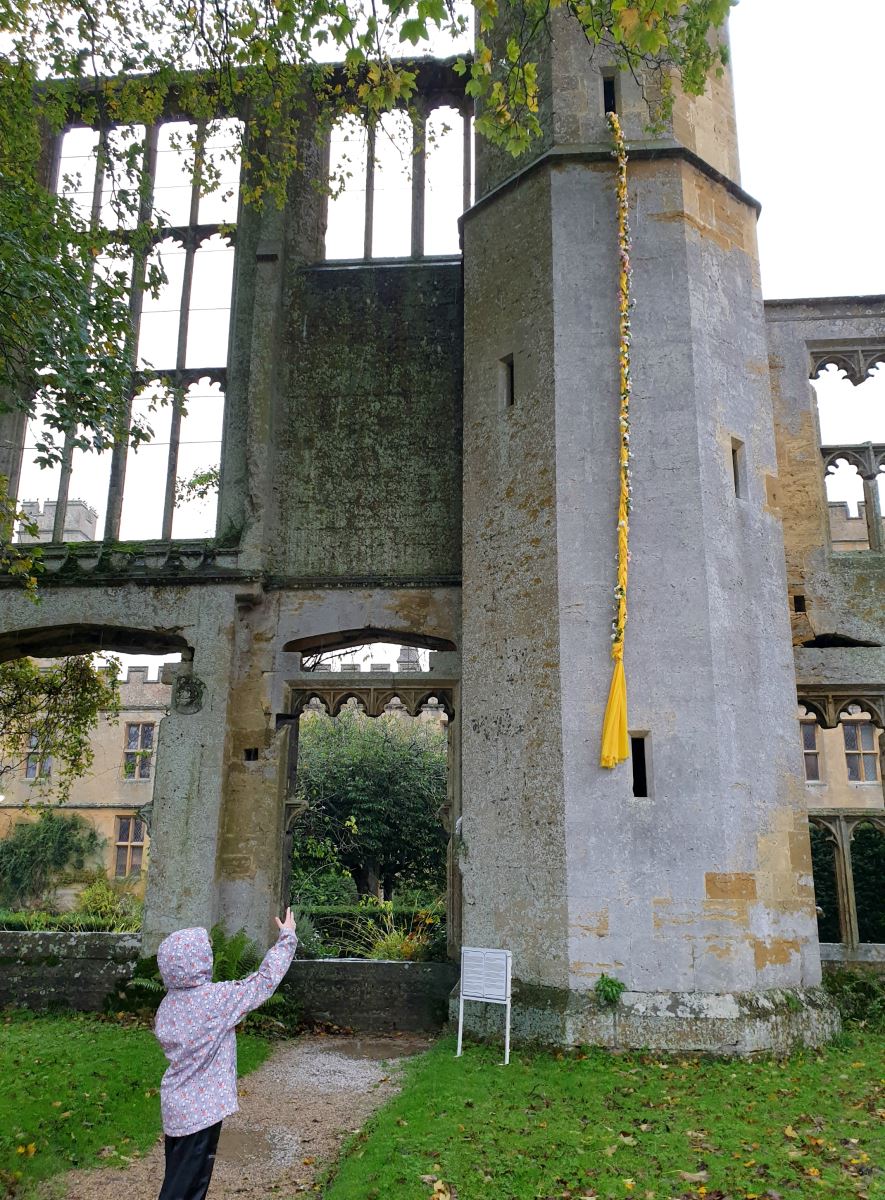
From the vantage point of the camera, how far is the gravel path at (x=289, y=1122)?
5.27 metres

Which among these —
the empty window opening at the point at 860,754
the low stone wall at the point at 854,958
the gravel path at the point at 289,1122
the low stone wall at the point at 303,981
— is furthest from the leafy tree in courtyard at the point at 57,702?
the empty window opening at the point at 860,754

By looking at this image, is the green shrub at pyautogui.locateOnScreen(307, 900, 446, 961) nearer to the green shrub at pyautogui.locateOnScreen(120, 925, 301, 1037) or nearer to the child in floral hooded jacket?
the green shrub at pyautogui.locateOnScreen(120, 925, 301, 1037)

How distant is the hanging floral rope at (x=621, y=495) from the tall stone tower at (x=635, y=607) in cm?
13

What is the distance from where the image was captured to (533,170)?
33.7 feet

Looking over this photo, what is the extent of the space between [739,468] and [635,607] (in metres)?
1.99

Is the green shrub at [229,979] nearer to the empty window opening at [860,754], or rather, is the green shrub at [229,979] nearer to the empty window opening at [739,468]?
the empty window opening at [739,468]

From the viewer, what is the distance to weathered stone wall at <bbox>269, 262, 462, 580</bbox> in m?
11.4

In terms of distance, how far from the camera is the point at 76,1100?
632 cm

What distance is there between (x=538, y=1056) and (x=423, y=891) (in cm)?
1370

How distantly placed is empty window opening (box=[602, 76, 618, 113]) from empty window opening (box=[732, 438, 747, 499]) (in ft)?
12.8

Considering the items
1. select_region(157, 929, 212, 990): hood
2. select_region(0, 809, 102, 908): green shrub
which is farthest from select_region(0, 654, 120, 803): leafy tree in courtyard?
select_region(0, 809, 102, 908): green shrub

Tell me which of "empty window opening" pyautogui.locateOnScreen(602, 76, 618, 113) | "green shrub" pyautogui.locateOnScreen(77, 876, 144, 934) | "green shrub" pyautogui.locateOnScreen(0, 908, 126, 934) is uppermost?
"empty window opening" pyautogui.locateOnScreen(602, 76, 618, 113)

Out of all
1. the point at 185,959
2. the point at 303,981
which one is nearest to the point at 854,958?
the point at 303,981

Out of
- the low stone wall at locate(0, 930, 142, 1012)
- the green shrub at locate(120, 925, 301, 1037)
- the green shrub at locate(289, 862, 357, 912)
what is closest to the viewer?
the green shrub at locate(120, 925, 301, 1037)
